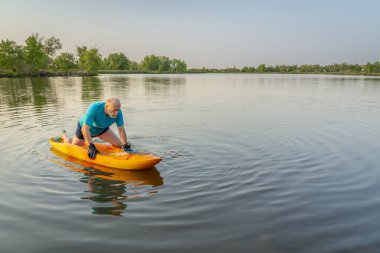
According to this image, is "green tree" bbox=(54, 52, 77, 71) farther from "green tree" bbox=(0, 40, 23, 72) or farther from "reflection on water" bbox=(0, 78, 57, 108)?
"reflection on water" bbox=(0, 78, 57, 108)

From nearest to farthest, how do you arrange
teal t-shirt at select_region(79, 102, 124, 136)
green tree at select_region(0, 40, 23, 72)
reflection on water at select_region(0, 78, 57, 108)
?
teal t-shirt at select_region(79, 102, 124, 136), reflection on water at select_region(0, 78, 57, 108), green tree at select_region(0, 40, 23, 72)

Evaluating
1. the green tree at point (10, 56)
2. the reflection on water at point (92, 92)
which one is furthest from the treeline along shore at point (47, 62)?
the reflection on water at point (92, 92)

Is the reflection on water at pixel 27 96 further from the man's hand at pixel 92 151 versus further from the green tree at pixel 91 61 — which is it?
the green tree at pixel 91 61

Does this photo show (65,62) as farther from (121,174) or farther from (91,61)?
(121,174)

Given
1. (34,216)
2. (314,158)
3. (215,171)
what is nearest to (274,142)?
(314,158)

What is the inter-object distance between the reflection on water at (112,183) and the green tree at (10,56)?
301ft

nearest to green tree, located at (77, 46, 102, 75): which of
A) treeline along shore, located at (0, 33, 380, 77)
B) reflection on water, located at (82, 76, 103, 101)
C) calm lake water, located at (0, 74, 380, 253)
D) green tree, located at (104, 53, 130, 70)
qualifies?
treeline along shore, located at (0, 33, 380, 77)

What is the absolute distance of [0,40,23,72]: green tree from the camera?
85312 millimetres

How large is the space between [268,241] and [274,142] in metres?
7.31

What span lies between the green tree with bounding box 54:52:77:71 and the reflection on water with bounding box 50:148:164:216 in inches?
5010

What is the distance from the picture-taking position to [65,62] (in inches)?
4961

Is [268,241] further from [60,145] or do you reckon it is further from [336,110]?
[336,110]

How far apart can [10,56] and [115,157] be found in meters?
94.3

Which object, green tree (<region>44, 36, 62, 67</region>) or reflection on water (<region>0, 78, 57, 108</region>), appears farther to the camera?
green tree (<region>44, 36, 62, 67</region>)
